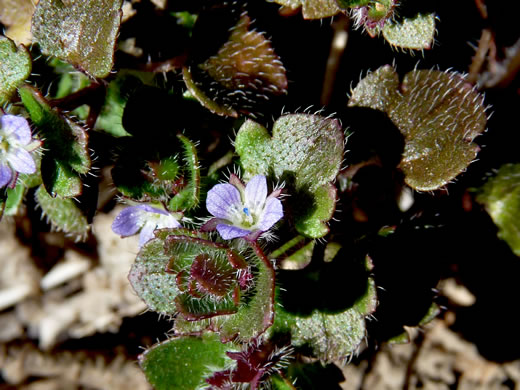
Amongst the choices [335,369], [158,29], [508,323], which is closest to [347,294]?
[335,369]

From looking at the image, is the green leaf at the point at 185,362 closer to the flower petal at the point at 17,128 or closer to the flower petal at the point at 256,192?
the flower petal at the point at 256,192

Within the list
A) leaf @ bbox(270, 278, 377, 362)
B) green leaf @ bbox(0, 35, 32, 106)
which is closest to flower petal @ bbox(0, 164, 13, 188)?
green leaf @ bbox(0, 35, 32, 106)

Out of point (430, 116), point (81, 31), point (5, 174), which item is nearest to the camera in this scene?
point (5, 174)

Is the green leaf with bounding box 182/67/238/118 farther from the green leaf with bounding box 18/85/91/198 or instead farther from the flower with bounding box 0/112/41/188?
the flower with bounding box 0/112/41/188

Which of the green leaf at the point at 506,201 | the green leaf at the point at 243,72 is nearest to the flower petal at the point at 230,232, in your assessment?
the green leaf at the point at 243,72

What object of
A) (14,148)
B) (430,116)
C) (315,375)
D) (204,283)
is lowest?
(315,375)

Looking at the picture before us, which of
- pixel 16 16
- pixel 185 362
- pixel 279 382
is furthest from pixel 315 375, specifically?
pixel 16 16

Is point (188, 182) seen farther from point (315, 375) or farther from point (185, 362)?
point (315, 375)
